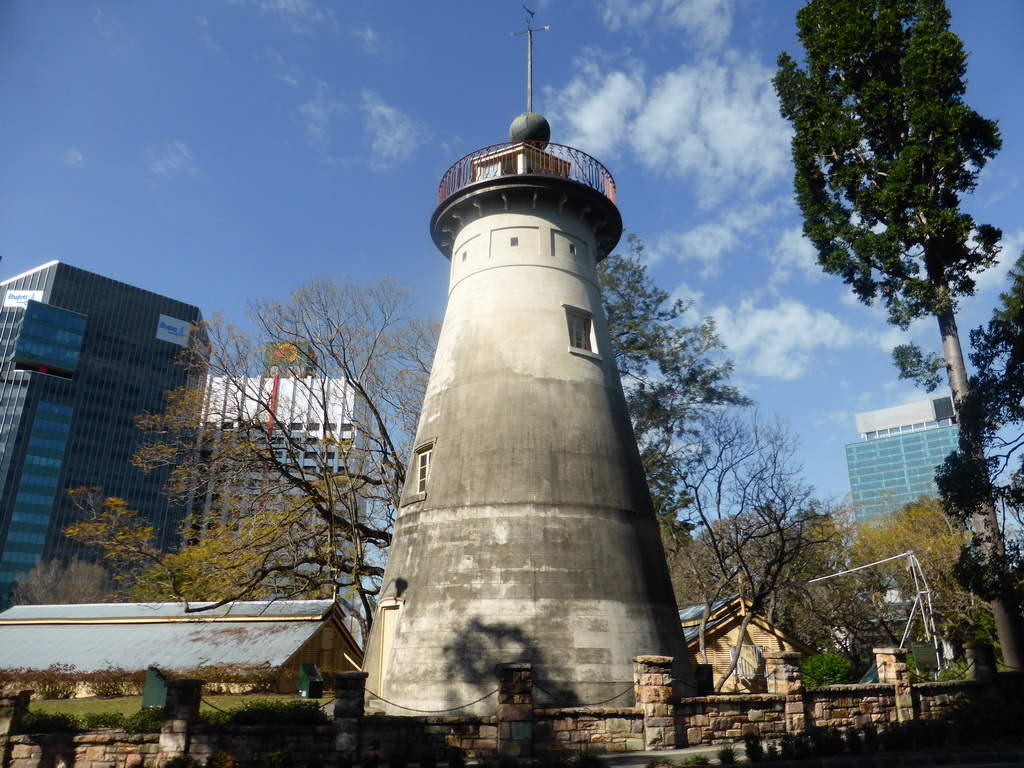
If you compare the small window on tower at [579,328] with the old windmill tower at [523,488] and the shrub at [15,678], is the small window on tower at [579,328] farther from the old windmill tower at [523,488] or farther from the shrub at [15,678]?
the shrub at [15,678]

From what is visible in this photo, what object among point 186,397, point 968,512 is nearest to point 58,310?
point 186,397

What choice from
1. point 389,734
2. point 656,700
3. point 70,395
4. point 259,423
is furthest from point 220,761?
point 70,395

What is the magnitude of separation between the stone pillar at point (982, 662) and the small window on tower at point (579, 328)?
11.1 metres

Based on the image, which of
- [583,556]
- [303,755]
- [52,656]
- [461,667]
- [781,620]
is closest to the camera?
[303,755]

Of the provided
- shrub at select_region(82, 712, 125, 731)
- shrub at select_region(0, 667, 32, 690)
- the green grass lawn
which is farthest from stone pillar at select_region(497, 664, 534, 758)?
shrub at select_region(0, 667, 32, 690)

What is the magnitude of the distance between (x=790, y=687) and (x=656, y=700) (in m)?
3.24

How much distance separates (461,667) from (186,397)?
17.3 meters

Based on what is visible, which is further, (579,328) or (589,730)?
A: (579,328)

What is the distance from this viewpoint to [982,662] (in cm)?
1491

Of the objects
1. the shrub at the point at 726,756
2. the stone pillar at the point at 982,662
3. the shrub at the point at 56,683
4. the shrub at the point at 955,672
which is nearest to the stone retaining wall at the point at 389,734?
the shrub at the point at 726,756

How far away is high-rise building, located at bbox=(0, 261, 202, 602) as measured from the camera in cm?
8888

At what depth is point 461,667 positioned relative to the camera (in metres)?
12.7

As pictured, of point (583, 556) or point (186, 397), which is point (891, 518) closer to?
point (583, 556)

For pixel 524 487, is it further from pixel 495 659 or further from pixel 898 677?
pixel 898 677
